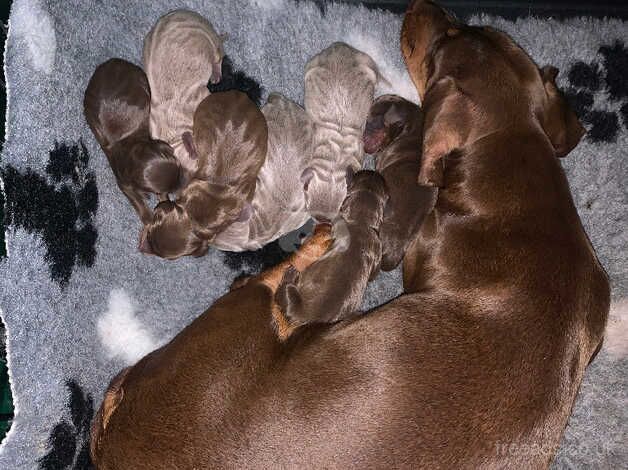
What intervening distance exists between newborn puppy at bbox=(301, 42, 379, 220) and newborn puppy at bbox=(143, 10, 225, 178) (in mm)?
474

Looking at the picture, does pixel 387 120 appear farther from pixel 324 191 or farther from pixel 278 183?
pixel 278 183

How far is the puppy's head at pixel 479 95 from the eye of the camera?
Answer: 8.44 ft

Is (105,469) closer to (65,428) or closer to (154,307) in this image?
(65,428)

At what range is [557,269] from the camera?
2381 mm

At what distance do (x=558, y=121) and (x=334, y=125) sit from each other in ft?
3.01

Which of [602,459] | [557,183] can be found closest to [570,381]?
[557,183]

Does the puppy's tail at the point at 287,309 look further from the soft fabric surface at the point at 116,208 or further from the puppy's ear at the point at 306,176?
the soft fabric surface at the point at 116,208

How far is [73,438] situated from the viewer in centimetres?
269

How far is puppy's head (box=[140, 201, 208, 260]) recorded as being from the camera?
2688 millimetres

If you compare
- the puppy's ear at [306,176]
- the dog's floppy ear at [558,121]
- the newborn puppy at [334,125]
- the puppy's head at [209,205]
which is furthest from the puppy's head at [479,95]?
the puppy's head at [209,205]

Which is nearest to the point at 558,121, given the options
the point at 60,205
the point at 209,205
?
the point at 209,205

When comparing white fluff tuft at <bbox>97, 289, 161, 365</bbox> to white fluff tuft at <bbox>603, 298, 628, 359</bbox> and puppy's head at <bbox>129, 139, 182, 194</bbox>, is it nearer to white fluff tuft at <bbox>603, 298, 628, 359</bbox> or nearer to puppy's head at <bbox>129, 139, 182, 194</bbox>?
puppy's head at <bbox>129, 139, 182, 194</bbox>

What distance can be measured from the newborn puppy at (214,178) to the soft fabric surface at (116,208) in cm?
37

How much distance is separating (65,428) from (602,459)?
258 cm
